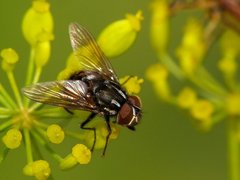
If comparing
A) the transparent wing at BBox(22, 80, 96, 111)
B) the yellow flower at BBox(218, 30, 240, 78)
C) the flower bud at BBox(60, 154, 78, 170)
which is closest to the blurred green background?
the yellow flower at BBox(218, 30, 240, 78)

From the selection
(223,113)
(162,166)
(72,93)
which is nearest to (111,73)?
(72,93)

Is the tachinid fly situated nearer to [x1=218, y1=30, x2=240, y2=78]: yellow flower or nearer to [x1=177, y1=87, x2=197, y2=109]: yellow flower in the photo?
[x1=177, y1=87, x2=197, y2=109]: yellow flower

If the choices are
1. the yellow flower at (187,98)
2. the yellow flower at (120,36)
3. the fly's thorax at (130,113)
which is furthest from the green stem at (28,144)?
the yellow flower at (187,98)

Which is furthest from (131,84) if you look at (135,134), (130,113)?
(135,134)

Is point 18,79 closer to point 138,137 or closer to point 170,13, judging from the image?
point 138,137

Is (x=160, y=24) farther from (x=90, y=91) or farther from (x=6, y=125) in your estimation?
(x=6, y=125)

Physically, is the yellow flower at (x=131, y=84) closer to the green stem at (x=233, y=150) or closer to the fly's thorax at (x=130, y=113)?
the fly's thorax at (x=130, y=113)
